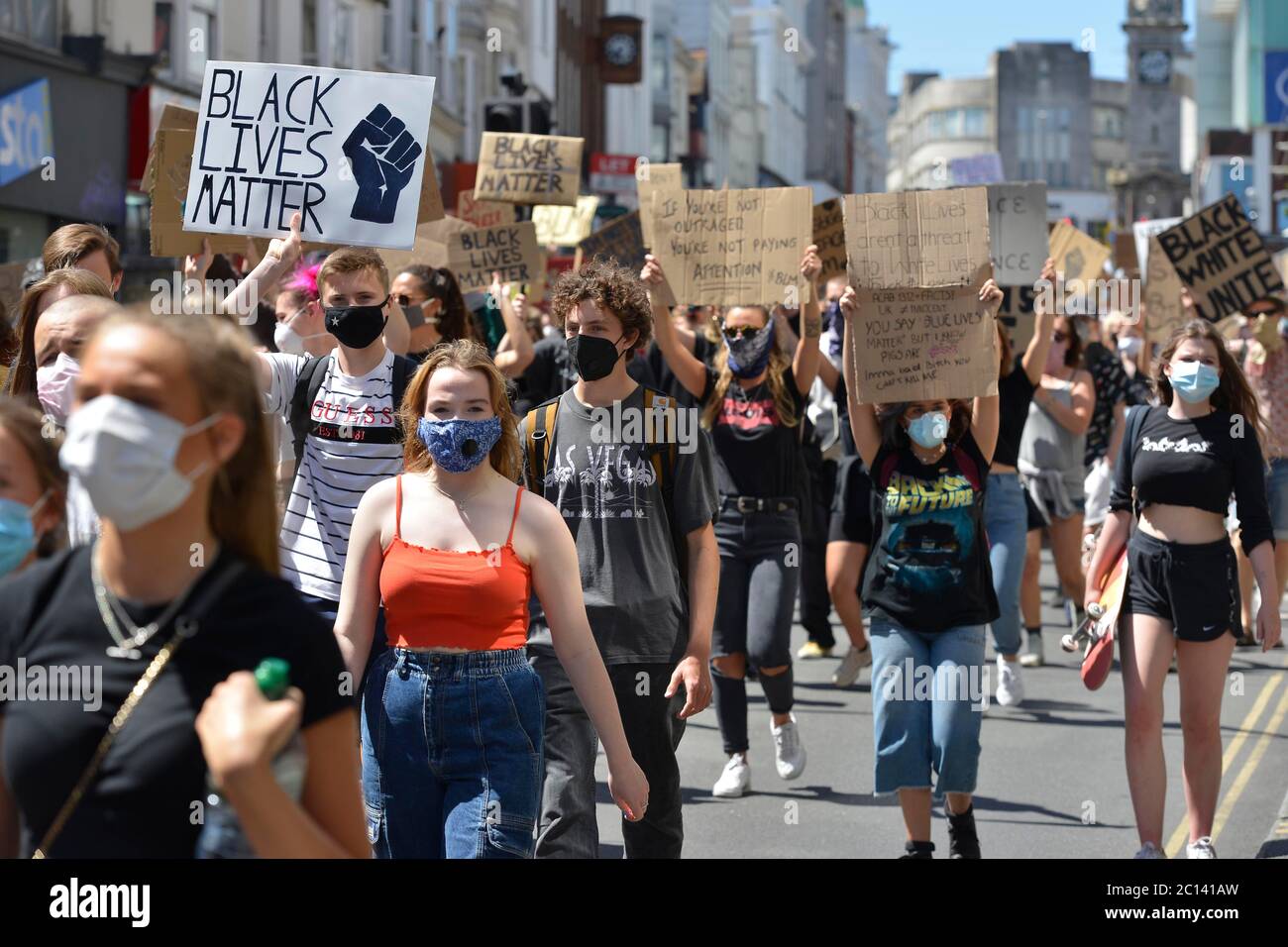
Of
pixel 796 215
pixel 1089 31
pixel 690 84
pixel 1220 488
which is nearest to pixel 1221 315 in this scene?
pixel 1089 31

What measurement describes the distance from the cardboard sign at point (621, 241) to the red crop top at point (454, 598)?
23.5 feet

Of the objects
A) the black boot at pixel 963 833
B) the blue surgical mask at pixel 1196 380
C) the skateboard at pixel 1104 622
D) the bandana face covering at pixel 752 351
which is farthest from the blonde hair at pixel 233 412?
the bandana face covering at pixel 752 351

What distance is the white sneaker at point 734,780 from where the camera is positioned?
7902 millimetres

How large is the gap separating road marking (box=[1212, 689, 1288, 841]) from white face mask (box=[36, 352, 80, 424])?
4.57 meters

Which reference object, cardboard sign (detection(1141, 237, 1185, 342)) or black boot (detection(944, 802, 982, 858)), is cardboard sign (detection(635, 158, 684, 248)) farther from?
cardboard sign (detection(1141, 237, 1185, 342))

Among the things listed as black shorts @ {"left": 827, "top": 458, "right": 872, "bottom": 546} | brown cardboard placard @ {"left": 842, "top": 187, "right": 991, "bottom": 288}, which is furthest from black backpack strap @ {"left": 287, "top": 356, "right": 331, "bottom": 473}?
black shorts @ {"left": 827, "top": 458, "right": 872, "bottom": 546}

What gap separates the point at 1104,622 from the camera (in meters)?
6.73

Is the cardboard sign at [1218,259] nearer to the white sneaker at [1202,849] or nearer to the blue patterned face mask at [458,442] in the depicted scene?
the white sneaker at [1202,849]

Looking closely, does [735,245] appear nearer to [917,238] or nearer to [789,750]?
[917,238]

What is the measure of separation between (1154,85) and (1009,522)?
16877 centimetres

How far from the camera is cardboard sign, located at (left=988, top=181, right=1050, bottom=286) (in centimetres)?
873

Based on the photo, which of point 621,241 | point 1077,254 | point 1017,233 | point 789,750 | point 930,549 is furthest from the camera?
point 1077,254

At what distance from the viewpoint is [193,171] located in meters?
6.81

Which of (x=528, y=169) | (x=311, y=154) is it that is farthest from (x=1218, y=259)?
(x=311, y=154)
